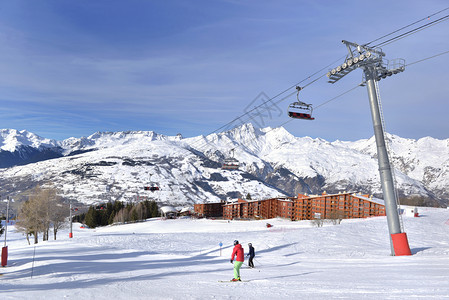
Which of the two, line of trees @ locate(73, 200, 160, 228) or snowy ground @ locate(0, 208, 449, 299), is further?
line of trees @ locate(73, 200, 160, 228)

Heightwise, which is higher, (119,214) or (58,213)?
(58,213)

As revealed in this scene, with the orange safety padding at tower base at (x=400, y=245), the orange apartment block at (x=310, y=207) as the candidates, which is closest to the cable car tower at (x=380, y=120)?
the orange safety padding at tower base at (x=400, y=245)

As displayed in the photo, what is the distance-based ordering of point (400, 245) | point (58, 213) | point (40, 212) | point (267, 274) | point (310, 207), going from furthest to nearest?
point (310, 207), point (58, 213), point (40, 212), point (400, 245), point (267, 274)

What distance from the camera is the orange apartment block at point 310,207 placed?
95438 millimetres

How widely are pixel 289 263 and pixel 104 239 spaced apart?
29.6 m

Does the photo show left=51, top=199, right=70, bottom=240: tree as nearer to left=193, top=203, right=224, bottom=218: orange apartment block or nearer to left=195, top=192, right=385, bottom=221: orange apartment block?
left=195, top=192, right=385, bottom=221: orange apartment block

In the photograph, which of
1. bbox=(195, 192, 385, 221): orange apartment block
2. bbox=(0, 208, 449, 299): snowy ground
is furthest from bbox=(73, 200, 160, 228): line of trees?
bbox=(0, 208, 449, 299): snowy ground

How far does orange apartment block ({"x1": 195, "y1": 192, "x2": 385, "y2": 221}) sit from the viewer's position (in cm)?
9544

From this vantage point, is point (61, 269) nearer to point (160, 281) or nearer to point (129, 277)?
point (129, 277)

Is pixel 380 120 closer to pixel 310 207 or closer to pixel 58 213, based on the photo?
pixel 58 213

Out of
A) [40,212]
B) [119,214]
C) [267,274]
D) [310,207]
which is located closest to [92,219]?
[119,214]

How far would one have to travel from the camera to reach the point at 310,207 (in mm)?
112188

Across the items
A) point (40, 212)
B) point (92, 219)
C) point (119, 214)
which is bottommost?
point (92, 219)

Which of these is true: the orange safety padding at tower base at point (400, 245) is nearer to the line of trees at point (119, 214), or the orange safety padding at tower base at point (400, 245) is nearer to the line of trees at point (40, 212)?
the line of trees at point (40, 212)
